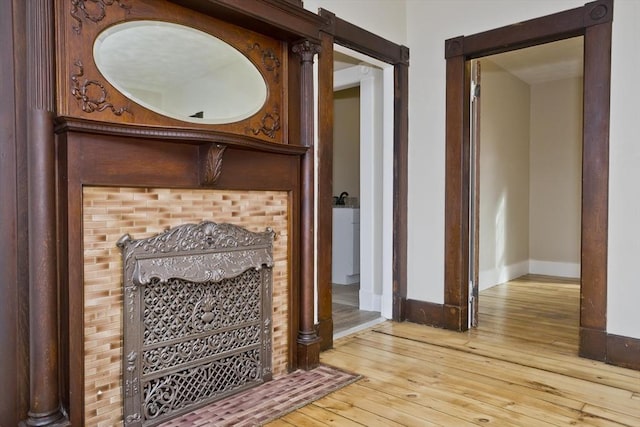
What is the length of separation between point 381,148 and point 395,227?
2.43ft

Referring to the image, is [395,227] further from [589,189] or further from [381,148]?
[589,189]

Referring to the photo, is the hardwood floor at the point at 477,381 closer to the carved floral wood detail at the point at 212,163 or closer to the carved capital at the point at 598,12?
the carved floral wood detail at the point at 212,163

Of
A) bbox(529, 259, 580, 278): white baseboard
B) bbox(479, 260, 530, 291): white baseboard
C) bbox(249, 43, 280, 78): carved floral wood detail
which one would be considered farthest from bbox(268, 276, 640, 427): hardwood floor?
bbox(529, 259, 580, 278): white baseboard

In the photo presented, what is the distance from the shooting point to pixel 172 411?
6.59ft

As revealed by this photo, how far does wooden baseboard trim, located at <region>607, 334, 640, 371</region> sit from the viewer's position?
2.64 m

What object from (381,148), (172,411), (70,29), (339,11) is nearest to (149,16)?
(70,29)

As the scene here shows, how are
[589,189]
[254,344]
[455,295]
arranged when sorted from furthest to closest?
[455,295] < [589,189] < [254,344]

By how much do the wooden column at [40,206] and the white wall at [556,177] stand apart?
590 centimetres

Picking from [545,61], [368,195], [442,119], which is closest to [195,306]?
[368,195]

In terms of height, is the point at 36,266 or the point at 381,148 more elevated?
the point at 381,148

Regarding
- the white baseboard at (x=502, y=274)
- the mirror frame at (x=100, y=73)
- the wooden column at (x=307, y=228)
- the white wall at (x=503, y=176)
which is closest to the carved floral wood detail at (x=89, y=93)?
the mirror frame at (x=100, y=73)

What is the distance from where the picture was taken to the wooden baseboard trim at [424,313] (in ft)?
11.6

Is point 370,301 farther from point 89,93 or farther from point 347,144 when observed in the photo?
point 89,93

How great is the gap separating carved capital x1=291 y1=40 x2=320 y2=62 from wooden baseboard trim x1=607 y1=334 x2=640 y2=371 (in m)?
2.47
